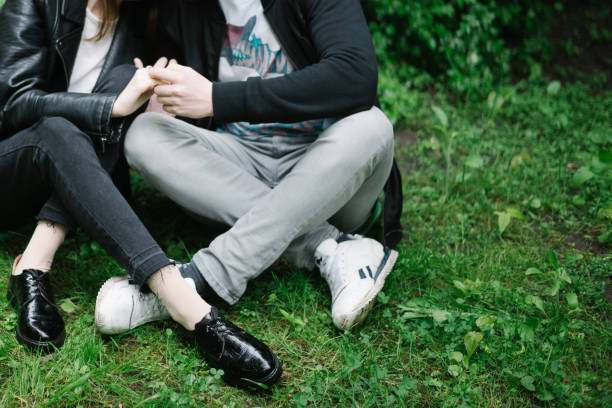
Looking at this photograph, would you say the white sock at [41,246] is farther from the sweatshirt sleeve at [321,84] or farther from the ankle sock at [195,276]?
the sweatshirt sleeve at [321,84]

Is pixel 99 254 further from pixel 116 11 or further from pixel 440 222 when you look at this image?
pixel 440 222

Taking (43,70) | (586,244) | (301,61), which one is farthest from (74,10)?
(586,244)

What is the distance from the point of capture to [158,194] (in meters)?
2.85

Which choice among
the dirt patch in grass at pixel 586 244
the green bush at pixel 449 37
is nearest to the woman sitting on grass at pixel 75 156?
the dirt patch in grass at pixel 586 244

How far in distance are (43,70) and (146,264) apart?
3.01 ft

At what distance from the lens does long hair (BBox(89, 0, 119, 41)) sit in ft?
7.19

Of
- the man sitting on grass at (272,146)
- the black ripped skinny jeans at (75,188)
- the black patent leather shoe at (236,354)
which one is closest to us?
the black patent leather shoe at (236,354)

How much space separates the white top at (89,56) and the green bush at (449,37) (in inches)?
87.3

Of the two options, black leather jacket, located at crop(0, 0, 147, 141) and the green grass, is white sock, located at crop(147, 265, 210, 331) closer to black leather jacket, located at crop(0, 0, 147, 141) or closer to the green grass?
the green grass

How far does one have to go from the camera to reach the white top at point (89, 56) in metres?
2.21


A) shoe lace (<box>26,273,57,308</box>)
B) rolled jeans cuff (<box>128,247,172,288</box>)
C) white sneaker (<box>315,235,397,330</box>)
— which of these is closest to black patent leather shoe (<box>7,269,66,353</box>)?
shoe lace (<box>26,273,57,308</box>)

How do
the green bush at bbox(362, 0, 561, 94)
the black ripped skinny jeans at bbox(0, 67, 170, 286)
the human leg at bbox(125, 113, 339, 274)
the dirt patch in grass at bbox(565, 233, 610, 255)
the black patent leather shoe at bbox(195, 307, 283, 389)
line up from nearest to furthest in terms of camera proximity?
the black patent leather shoe at bbox(195, 307, 283, 389), the black ripped skinny jeans at bbox(0, 67, 170, 286), the human leg at bbox(125, 113, 339, 274), the dirt patch in grass at bbox(565, 233, 610, 255), the green bush at bbox(362, 0, 561, 94)

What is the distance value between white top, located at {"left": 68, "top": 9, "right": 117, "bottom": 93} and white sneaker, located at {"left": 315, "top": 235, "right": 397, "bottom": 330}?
3.82 feet

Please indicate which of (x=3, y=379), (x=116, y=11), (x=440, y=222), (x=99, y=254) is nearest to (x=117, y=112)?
(x=116, y=11)
